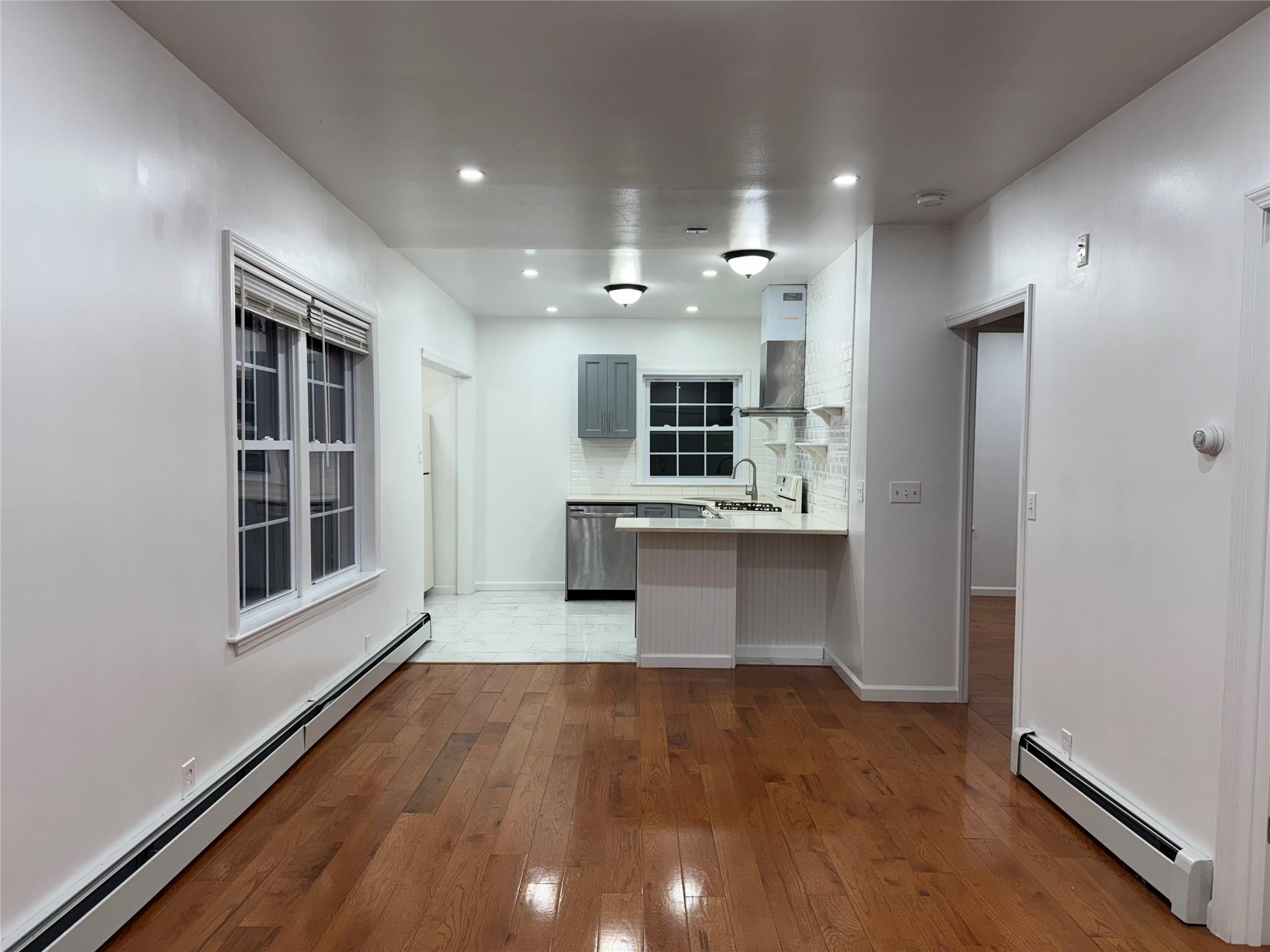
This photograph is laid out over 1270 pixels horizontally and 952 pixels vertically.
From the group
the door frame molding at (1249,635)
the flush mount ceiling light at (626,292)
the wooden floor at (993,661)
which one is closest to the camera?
the door frame molding at (1249,635)

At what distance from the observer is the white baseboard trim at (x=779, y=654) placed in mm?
5199

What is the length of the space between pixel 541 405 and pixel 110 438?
18.5 feet

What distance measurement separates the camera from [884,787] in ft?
10.7

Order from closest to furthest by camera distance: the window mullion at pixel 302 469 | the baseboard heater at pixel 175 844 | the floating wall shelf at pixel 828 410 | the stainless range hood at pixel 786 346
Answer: the baseboard heater at pixel 175 844
the window mullion at pixel 302 469
the floating wall shelf at pixel 828 410
the stainless range hood at pixel 786 346

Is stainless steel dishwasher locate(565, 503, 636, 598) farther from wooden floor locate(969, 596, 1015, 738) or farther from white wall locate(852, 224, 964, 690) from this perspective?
white wall locate(852, 224, 964, 690)

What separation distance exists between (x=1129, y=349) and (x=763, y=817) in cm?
210

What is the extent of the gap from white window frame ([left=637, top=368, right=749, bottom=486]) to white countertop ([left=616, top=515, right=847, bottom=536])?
8.35 feet

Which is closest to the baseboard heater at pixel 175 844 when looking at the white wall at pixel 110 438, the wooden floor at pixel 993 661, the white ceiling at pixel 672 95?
the white wall at pixel 110 438

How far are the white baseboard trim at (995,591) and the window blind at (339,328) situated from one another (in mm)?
5927

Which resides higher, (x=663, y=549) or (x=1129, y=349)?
(x=1129, y=349)

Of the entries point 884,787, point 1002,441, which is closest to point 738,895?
point 884,787

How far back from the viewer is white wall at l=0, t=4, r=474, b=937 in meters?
1.88

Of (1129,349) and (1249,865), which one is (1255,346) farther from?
(1249,865)

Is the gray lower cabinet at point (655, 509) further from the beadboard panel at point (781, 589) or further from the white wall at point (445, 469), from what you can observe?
the beadboard panel at point (781, 589)
